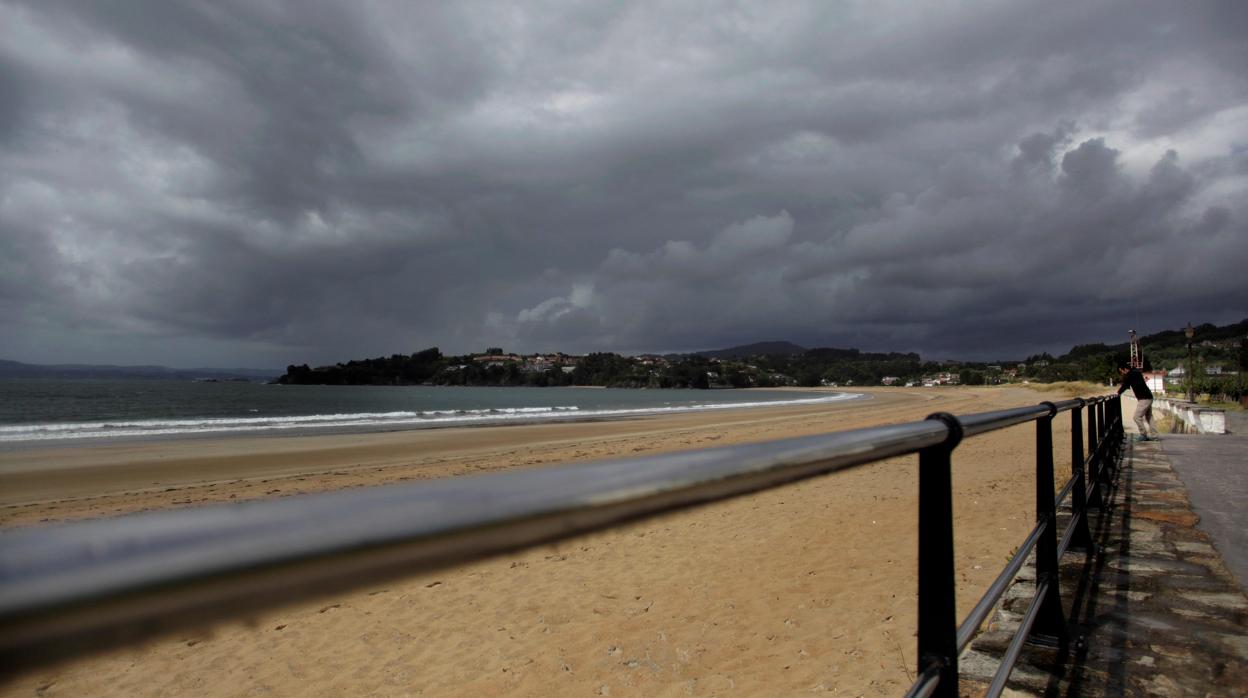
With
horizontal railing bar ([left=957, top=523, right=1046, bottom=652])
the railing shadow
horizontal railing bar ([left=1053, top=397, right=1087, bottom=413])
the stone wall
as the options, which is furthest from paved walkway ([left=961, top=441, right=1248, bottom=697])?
the stone wall

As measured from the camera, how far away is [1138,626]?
3.07 metres

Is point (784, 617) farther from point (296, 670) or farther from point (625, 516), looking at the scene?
point (625, 516)

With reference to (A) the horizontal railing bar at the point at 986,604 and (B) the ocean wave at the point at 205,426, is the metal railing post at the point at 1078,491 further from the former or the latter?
(B) the ocean wave at the point at 205,426

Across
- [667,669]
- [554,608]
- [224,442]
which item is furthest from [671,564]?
[224,442]

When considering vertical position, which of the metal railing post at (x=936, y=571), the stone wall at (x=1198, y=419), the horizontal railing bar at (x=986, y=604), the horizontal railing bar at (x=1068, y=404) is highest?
the horizontal railing bar at (x=1068, y=404)

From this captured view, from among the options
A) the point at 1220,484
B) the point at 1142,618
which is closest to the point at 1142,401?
the point at 1220,484

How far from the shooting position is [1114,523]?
5043mm

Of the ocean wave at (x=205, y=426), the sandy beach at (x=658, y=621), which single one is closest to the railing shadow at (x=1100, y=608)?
the sandy beach at (x=658, y=621)

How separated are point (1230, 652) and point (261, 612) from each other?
362cm

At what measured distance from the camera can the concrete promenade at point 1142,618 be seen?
2.61 meters

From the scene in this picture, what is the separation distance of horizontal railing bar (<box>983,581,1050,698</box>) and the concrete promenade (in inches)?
10.3

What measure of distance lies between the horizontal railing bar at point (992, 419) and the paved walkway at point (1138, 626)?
997 millimetres

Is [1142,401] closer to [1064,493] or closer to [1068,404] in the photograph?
[1068,404]

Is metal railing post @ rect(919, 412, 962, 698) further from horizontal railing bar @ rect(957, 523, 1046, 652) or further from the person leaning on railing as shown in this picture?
the person leaning on railing
